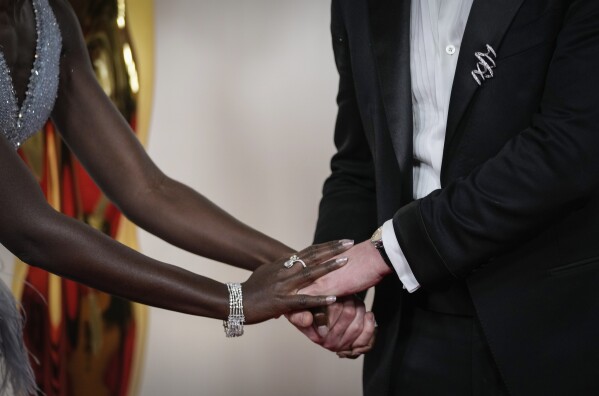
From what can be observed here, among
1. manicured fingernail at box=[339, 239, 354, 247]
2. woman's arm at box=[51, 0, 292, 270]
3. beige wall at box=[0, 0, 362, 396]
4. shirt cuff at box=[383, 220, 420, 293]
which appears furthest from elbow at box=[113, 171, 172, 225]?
beige wall at box=[0, 0, 362, 396]

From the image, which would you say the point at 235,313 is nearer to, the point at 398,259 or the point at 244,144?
the point at 398,259

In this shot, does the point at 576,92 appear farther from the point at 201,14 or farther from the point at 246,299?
the point at 201,14

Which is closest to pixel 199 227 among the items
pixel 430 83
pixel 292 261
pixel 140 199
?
pixel 140 199

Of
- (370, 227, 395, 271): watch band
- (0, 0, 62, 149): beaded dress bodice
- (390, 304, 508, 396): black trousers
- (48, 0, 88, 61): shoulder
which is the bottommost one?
(390, 304, 508, 396): black trousers

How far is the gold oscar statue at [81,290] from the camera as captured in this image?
2334 mm

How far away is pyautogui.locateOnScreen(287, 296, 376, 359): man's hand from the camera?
1483mm

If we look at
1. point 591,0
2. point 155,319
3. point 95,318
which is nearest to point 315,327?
point 591,0

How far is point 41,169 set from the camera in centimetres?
234

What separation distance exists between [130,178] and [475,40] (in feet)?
2.62

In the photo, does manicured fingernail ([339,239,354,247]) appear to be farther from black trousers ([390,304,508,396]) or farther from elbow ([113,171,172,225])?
elbow ([113,171,172,225])

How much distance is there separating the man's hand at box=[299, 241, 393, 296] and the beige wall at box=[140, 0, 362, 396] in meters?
1.09

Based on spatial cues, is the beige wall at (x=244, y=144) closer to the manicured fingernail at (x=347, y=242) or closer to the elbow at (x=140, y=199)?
the elbow at (x=140, y=199)

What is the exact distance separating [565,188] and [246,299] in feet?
1.95

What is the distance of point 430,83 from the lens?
133cm
